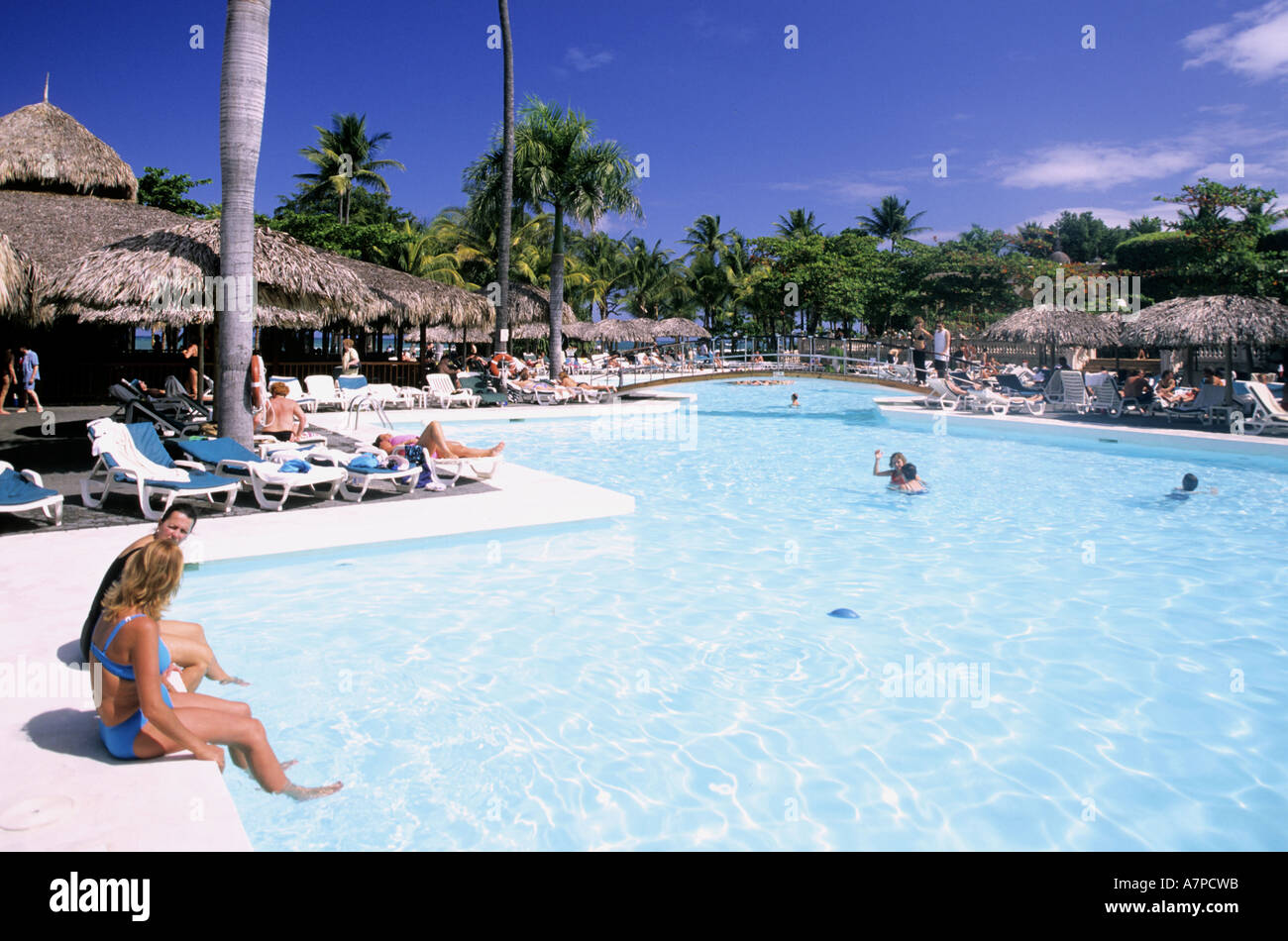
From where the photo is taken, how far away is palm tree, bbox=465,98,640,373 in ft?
79.3

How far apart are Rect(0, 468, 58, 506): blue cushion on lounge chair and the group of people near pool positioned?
3.84m

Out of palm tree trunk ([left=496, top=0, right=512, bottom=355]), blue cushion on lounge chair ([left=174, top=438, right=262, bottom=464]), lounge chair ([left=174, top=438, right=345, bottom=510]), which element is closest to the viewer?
lounge chair ([left=174, top=438, right=345, bottom=510])

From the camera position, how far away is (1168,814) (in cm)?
358

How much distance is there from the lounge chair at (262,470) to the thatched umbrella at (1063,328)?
19662mm

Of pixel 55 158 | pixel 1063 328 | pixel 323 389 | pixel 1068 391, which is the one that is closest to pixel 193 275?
pixel 323 389

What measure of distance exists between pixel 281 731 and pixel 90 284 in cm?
1159

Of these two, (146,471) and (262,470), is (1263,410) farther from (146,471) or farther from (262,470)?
(146,471)

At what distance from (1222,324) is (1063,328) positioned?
5.89m

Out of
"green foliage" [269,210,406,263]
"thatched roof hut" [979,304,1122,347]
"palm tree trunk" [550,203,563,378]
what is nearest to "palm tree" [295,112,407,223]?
"green foliage" [269,210,406,263]

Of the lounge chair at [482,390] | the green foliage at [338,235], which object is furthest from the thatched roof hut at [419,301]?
the green foliage at [338,235]

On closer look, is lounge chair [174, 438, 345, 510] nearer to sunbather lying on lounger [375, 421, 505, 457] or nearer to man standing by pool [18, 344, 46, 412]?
sunbather lying on lounger [375, 421, 505, 457]

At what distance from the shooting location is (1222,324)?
16203mm

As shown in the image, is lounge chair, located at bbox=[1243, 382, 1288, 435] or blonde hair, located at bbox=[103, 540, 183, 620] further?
lounge chair, located at bbox=[1243, 382, 1288, 435]
